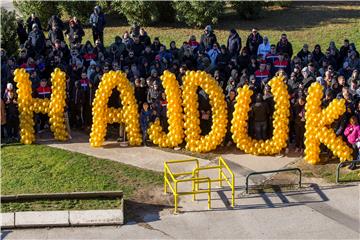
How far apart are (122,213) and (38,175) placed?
3332 mm

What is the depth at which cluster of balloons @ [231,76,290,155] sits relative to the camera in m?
18.5

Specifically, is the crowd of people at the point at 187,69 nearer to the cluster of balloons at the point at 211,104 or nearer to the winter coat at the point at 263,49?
the winter coat at the point at 263,49

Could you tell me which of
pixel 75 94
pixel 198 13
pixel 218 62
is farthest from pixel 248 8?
pixel 75 94

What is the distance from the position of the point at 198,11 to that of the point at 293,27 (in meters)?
4.46

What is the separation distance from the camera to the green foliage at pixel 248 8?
3306cm

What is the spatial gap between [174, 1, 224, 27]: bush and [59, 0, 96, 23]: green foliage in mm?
4076

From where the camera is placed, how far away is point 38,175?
1775 cm

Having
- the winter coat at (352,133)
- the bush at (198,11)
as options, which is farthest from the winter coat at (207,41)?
the bush at (198,11)

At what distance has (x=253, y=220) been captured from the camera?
15.6 m

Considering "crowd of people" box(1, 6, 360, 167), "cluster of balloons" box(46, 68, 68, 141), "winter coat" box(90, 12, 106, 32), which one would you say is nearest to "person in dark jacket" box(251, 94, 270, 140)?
"crowd of people" box(1, 6, 360, 167)

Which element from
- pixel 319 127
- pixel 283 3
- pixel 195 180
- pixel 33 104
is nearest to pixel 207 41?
pixel 319 127

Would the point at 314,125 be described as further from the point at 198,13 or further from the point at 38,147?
the point at 198,13

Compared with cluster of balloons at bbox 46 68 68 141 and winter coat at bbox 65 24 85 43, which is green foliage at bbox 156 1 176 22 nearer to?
winter coat at bbox 65 24 85 43

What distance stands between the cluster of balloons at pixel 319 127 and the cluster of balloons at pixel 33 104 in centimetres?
685
